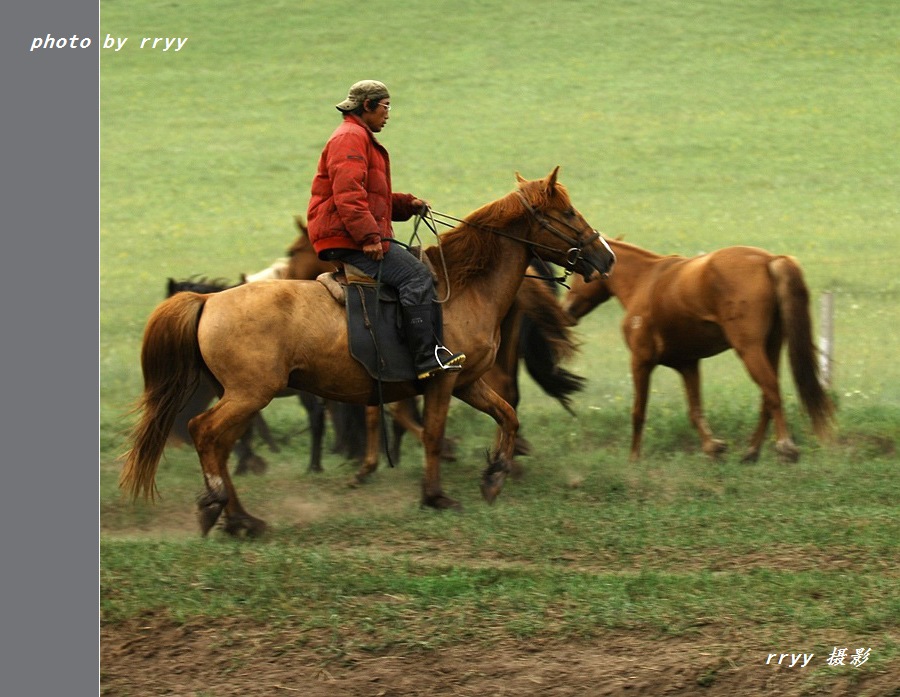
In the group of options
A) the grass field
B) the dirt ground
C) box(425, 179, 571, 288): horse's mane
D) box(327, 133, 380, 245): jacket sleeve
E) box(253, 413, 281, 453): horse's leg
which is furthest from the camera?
box(253, 413, 281, 453): horse's leg

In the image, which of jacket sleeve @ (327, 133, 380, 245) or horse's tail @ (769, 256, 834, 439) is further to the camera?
horse's tail @ (769, 256, 834, 439)

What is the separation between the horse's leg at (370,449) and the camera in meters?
10.4

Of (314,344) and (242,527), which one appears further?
(242,527)

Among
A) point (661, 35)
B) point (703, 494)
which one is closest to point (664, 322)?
point (703, 494)

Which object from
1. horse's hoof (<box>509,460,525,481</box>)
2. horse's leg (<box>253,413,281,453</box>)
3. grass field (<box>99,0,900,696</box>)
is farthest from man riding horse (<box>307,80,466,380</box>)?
horse's leg (<box>253,413,281,453</box>)

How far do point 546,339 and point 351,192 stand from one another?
11.8 feet

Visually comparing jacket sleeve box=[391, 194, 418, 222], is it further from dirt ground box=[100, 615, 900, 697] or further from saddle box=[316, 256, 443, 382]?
dirt ground box=[100, 615, 900, 697]

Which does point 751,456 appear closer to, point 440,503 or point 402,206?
point 440,503

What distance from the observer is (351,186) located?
7949 mm

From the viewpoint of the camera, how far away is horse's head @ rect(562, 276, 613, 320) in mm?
11641

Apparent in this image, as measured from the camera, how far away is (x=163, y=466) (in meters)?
11.5

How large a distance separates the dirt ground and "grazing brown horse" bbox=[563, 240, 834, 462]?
4.59 meters

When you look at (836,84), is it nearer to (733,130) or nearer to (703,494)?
(733,130)

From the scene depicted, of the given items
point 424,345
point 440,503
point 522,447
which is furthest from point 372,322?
point 522,447
